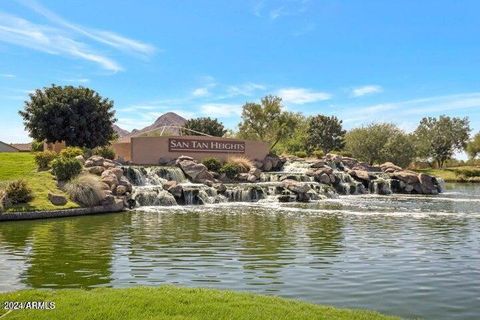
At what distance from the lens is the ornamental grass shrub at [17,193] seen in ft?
83.6

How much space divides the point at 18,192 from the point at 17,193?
0.08 metres

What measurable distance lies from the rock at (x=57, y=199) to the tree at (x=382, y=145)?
66.5 m

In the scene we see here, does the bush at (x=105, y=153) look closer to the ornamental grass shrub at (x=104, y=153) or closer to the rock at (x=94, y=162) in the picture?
the ornamental grass shrub at (x=104, y=153)

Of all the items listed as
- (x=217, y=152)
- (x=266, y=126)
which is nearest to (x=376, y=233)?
(x=217, y=152)

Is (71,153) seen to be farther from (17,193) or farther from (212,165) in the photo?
(17,193)

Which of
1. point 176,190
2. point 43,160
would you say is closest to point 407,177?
point 176,190

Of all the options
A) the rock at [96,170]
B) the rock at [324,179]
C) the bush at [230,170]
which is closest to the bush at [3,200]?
the rock at [96,170]

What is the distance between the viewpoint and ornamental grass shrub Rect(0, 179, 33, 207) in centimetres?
2547

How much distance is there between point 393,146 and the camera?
83.1 m

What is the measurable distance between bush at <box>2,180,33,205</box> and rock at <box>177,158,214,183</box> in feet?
55.2

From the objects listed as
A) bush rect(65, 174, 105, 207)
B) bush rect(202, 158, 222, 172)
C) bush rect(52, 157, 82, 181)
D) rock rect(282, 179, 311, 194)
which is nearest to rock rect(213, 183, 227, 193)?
rock rect(282, 179, 311, 194)

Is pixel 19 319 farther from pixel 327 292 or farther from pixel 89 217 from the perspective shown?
pixel 89 217

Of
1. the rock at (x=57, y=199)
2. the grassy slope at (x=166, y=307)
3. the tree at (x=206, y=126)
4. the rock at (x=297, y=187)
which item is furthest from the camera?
the tree at (x=206, y=126)

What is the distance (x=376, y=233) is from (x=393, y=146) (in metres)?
67.4
